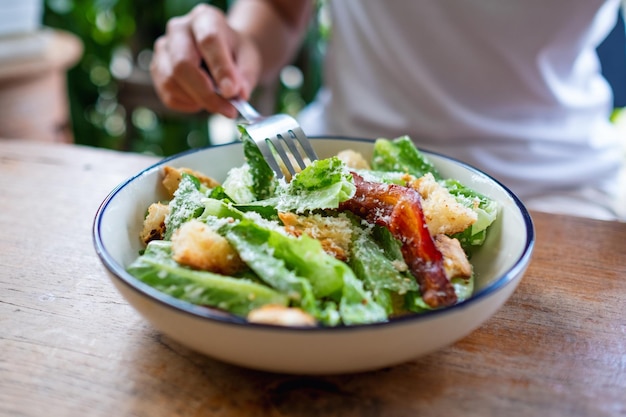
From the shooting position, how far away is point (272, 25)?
1841 mm

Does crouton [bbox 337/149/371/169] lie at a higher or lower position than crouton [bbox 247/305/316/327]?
lower

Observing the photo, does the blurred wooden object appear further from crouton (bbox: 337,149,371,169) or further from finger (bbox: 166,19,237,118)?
crouton (bbox: 337,149,371,169)

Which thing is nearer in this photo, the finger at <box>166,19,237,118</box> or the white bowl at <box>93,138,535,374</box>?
the white bowl at <box>93,138,535,374</box>

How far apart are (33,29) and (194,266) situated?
2.07 m

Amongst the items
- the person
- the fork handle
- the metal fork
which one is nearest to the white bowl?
the metal fork

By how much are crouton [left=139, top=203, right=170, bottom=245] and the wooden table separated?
0.10 metres

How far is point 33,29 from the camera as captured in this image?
2445 millimetres

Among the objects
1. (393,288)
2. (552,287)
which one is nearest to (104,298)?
(393,288)

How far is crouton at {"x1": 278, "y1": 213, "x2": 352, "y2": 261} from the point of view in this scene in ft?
2.71

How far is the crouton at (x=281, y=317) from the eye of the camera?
0.64 meters

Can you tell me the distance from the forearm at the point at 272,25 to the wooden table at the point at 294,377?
3.09 feet

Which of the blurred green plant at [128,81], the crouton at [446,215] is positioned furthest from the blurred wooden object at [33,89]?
the crouton at [446,215]

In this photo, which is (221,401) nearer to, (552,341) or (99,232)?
(99,232)

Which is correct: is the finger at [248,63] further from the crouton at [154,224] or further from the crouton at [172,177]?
the crouton at [154,224]
